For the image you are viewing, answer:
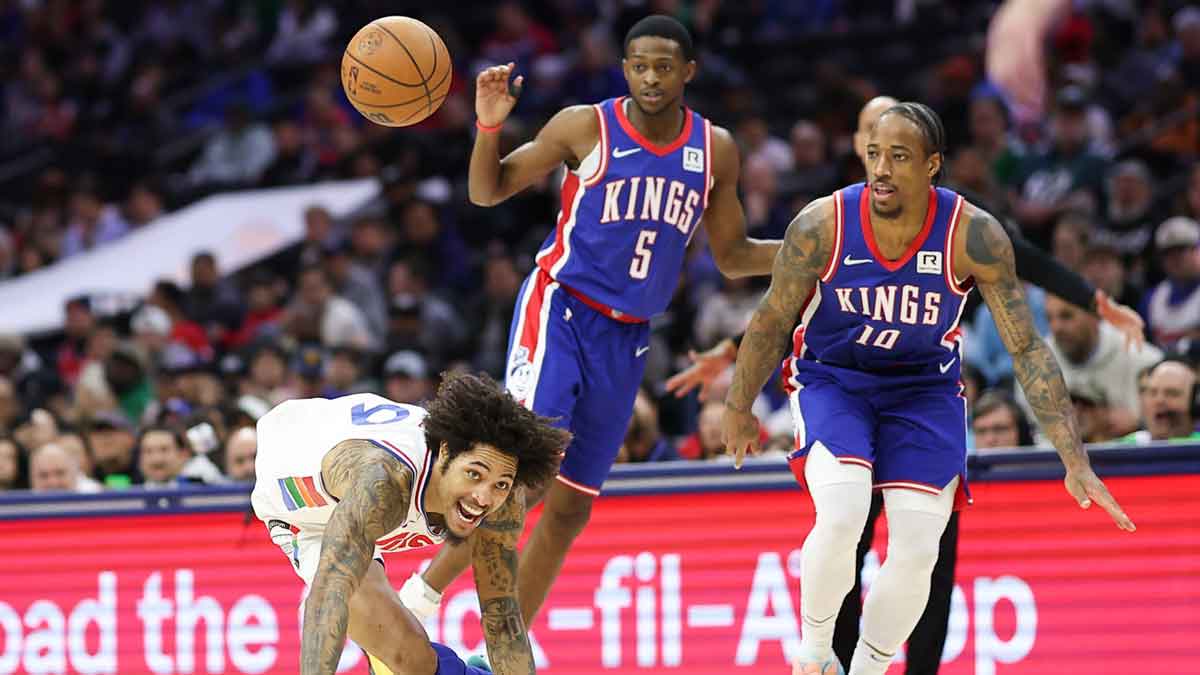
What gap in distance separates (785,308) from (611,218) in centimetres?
103

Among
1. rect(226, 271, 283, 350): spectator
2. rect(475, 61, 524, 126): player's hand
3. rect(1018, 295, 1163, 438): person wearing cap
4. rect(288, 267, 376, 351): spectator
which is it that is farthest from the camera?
rect(226, 271, 283, 350): spectator

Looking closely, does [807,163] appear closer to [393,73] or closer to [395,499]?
[393,73]

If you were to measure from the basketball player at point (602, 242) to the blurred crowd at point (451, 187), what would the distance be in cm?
202

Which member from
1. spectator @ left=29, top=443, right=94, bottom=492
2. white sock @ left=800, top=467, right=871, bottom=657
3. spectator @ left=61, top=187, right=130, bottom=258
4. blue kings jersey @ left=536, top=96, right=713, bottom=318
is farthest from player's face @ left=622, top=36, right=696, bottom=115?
spectator @ left=61, top=187, right=130, bottom=258

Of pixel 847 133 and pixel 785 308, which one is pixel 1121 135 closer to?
pixel 847 133

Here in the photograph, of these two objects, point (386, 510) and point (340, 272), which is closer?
point (386, 510)

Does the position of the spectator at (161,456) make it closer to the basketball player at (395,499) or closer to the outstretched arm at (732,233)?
the basketball player at (395,499)

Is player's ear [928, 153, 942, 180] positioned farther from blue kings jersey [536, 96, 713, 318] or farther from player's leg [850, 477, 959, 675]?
blue kings jersey [536, 96, 713, 318]

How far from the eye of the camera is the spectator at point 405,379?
9930 millimetres

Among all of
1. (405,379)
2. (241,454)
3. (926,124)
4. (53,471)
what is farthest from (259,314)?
(926,124)

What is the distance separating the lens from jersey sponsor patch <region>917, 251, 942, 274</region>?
5.40 m

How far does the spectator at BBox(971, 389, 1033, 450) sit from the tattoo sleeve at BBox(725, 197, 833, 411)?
7.73 feet

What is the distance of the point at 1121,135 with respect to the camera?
39.0 feet

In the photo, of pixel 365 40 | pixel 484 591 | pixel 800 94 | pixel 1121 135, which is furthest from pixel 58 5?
pixel 484 591
